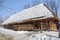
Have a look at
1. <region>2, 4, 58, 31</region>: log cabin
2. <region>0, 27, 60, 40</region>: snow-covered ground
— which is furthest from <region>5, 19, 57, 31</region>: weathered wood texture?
<region>0, 27, 60, 40</region>: snow-covered ground

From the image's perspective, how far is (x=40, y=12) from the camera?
27.1 metres

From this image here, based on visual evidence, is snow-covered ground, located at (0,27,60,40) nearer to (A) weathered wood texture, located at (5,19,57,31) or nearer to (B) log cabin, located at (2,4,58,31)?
(B) log cabin, located at (2,4,58,31)

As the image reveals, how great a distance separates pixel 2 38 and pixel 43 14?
13780mm

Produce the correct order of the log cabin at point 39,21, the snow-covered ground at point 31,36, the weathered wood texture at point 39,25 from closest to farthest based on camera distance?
the snow-covered ground at point 31,36 → the log cabin at point 39,21 → the weathered wood texture at point 39,25

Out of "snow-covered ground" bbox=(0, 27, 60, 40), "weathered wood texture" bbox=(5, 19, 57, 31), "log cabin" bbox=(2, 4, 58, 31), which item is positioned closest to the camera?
"snow-covered ground" bbox=(0, 27, 60, 40)

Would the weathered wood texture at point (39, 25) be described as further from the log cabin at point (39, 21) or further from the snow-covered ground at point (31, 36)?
the snow-covered ground at point (31, 36)

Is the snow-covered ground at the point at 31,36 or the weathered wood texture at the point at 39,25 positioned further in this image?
the weathered wood texture at the point at 39,25

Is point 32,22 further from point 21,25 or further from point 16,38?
point 16,38

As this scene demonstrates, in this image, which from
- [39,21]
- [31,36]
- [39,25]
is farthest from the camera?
[39,25]

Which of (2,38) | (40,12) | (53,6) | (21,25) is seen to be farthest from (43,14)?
(53,6)

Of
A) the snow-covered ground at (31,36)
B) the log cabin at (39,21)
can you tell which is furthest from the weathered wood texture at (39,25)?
the snow-covered ground at (31,36)

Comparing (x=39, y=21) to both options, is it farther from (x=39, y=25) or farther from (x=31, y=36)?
(x=31, y=36)

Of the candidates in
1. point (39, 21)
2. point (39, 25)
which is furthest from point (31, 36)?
point (39, 25)

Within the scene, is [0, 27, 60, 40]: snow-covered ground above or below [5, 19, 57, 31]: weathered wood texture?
below
